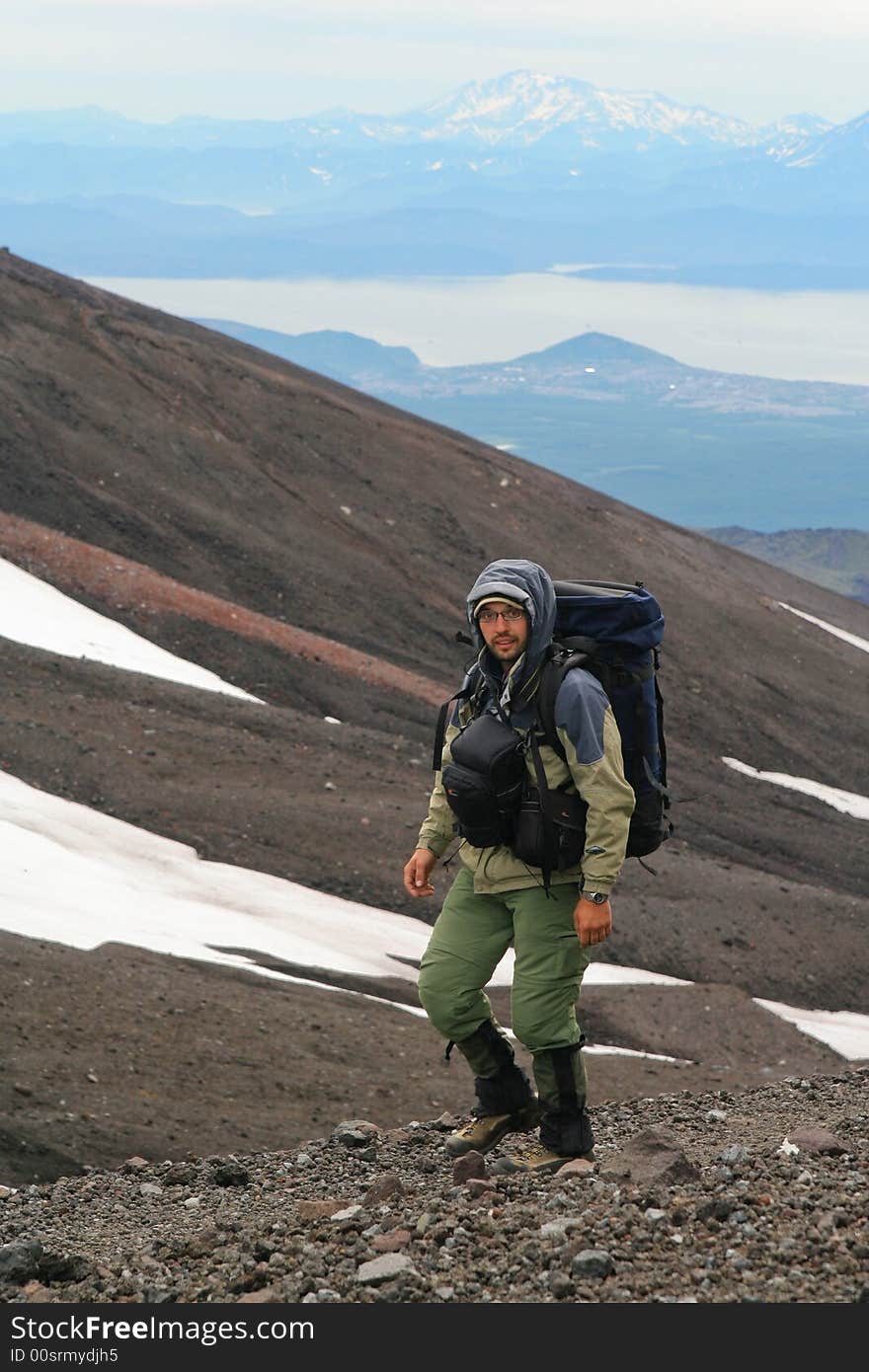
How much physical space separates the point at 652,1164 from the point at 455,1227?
3.84ft

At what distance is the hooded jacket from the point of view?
273 inches

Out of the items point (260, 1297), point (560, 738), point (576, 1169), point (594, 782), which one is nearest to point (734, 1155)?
point (576, 1169)

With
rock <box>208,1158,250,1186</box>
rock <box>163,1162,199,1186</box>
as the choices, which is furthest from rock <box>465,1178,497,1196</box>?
rock <box>163,1162,199,1186</box>

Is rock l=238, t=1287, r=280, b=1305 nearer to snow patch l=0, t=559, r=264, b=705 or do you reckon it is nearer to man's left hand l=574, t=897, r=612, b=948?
man's left hand l=574, t=897, r=612, b=948

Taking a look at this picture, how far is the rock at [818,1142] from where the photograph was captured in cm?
752

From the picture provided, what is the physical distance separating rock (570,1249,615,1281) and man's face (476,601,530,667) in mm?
2767

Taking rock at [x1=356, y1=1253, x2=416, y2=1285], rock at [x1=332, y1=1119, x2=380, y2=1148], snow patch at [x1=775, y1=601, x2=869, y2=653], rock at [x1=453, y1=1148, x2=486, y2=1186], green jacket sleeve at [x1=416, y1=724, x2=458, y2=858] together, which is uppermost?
snow patch at [x1=775, y1=601, x2=869, y2=653]

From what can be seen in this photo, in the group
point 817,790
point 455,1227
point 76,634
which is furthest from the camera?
point 817,790

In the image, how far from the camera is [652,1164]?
697 centimetres

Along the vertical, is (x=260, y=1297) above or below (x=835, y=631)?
below

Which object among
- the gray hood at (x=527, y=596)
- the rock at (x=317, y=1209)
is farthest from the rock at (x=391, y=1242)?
the gray hood at (x=527, y=596)

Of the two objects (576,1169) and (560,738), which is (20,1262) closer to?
(576,1169)

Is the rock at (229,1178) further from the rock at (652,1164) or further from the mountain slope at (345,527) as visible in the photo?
the mountain slope at (345,527)

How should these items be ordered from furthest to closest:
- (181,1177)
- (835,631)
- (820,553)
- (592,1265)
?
1. (820,553)
2. (835,631)
3. (181,1177)
4. (592,1265)
